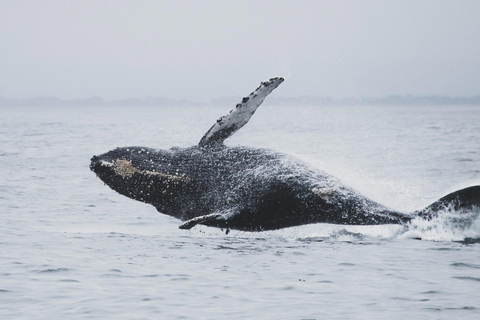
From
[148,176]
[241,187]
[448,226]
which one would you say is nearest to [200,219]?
[241,187]

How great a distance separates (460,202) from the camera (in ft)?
32.6

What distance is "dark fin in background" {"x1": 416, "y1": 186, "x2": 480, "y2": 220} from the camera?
9.80 metres

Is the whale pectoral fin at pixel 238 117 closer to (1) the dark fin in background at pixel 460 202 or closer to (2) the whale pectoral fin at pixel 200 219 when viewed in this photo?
(2) the whale pectoral fin at pixel 200 219

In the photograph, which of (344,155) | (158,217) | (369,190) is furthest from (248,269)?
(344,155)

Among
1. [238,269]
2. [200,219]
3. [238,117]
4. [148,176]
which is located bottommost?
[238,269]

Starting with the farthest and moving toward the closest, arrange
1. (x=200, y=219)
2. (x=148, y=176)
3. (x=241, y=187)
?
(x=148, y=176)
(x=241, y=187)
(x=200, y=219)

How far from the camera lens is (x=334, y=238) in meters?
11.4

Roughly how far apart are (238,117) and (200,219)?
2.23 m

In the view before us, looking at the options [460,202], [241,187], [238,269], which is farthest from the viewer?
[241,187]

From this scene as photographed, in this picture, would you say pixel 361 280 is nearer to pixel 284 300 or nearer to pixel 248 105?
pixel 284 300

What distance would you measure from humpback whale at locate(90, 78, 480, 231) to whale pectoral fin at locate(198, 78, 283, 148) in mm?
11

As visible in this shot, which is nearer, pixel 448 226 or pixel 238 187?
pixel 448 226

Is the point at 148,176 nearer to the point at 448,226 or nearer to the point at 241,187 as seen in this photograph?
the point at 241,187

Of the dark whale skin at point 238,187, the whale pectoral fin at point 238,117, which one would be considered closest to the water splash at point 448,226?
the dark whale skin at point 238,187
